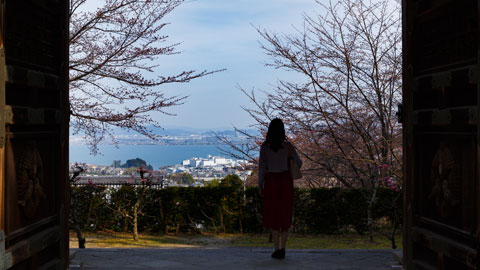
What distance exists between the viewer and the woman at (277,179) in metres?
5.60

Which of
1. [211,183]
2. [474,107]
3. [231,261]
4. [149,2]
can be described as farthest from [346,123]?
[474,107]

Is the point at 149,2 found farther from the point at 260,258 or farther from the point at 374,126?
the point at 260,258

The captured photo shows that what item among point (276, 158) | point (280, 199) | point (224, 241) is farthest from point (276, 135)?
point (224, 241)

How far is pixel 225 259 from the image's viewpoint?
5.62m

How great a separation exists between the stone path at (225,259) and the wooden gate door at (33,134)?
94cm

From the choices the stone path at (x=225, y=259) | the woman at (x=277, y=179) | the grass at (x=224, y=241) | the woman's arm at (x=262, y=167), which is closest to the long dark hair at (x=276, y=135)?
the woman at (x=277, y=179)

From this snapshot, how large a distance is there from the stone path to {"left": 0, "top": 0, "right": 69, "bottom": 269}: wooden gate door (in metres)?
0.94

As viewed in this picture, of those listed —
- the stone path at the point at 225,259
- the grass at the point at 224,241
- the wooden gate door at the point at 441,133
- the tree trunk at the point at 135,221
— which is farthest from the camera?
the tree trunk at the point at 135,221

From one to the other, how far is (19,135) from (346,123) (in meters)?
7.72

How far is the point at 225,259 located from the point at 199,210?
6.05 metres

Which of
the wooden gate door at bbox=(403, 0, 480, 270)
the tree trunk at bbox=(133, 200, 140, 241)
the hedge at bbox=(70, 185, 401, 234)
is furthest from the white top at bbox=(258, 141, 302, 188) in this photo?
the tree trunk at bbox=(133, 200, 140, 241)

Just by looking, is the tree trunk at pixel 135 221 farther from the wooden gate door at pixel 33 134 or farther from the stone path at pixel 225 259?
the wooden gate door at pixel 33 134

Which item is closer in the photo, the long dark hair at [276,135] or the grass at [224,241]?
the long dark hair at [276,135]

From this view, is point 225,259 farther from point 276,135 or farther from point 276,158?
point 276,135
